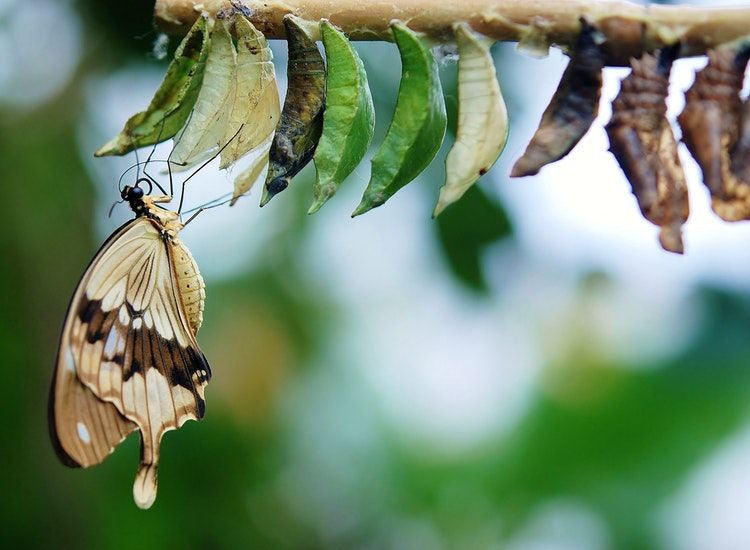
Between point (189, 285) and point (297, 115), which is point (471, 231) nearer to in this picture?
point (189, 285)

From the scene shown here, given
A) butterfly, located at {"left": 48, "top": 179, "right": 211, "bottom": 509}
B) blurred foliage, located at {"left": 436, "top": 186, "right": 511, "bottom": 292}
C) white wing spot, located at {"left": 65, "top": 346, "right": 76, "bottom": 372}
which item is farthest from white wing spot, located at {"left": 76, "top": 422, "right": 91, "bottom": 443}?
blurred foliage, located at {"left": 436, "top": 186, "right": 511, "bottom": 292}

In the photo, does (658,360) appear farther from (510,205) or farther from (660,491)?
(510,205)

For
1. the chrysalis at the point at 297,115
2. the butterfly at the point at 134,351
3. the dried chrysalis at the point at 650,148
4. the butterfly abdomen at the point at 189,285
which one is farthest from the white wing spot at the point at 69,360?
the dried chrysalis at the point at 650,148

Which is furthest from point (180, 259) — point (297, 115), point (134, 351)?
point (297, 115)

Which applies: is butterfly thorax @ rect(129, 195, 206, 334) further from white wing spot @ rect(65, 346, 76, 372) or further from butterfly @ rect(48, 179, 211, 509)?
white wing spot @ rect(65, 346, 76, 372)

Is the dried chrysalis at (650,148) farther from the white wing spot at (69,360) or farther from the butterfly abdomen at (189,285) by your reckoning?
the white wing spot at (69,360)
